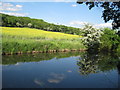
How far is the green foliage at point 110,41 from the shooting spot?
32.5 metres

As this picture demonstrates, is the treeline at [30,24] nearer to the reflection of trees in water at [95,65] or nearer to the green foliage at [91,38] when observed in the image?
the green foliage at [91,38]

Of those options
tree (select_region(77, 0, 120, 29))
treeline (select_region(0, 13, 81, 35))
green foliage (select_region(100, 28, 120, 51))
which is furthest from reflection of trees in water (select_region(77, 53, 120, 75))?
treeline (select_region(0, 13, 81, 35))

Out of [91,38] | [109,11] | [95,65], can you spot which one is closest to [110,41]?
[91,38]

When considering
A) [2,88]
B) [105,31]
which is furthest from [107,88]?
[105,31]

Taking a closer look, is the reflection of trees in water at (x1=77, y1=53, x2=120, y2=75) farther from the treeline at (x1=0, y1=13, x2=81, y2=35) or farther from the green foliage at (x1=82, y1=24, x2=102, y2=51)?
the treeline at (x1=0, y1=13, x2=81, y2=35)

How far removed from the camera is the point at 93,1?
10.4 m

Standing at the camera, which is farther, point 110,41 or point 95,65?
point 110,41

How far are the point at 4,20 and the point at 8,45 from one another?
56441 millimetres

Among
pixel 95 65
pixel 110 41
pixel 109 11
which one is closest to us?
pixel 109 11

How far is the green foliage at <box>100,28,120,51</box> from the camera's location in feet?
107

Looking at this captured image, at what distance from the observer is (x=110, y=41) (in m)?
32.4

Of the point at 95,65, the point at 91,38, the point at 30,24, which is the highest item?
the point at 30,24

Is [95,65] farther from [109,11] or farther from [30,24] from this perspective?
[30,24]

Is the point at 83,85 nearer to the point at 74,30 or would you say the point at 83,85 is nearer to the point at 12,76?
the point at 12,76
